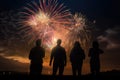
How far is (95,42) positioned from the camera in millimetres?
18000

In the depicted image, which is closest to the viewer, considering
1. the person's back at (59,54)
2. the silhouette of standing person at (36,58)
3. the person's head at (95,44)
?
the silhouette of standing person at (36,58)

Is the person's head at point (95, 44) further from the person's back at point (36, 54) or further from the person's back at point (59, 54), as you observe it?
the person's back at point (36, 54)

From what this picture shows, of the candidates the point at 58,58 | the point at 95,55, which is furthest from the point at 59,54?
the point at 95,55

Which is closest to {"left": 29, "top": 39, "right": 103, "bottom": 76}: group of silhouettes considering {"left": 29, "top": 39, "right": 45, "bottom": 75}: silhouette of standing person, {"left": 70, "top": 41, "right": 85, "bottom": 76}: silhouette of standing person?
{"left": 70, "top": 41, "right": 85, "bottom": 76}: silhouette of standing person

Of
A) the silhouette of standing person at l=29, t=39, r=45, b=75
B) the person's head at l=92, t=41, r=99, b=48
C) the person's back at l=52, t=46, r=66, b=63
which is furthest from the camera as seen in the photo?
the person's back at l=52, t=46, r=66, b=63

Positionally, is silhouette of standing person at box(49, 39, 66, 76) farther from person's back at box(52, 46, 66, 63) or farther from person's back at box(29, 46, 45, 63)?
person's back at box(29, 46, 45, 63)

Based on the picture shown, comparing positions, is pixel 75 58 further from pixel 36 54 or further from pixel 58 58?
pixel 36 54

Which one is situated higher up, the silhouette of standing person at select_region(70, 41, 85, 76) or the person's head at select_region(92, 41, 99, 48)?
the person's head at select_region(92, 41, 99, 48)

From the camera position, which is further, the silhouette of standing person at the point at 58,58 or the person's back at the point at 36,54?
the silhouette of standing person at the point at 58,58

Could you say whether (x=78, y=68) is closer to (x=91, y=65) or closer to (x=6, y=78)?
(x=91, y=65)

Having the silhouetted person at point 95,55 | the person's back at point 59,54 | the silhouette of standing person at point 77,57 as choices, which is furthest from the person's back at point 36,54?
the silhouetted person at point 95,55

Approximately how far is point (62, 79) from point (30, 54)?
3322 mm

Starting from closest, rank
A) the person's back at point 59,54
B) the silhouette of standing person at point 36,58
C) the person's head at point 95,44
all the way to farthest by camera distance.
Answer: the silhouette of standing person at point 36,58
the person's head at point 95,44
the person's back at point 59,54

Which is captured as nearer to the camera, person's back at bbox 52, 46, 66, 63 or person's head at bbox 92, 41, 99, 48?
person's head at bbox 92, 41, 99, 48
